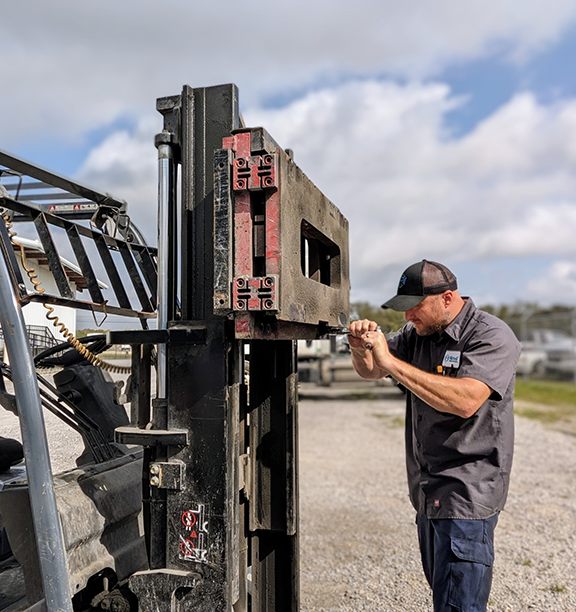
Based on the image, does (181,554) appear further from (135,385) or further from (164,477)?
(135,385)

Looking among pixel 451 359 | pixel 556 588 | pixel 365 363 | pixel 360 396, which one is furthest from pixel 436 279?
pixel 360 396

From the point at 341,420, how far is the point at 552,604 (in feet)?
29.6

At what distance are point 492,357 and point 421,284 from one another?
1.57 ft

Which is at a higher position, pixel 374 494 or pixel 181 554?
pixel 181 554

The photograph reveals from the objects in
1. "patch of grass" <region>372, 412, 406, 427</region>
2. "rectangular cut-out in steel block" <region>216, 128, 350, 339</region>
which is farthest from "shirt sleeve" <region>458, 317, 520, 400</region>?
"patch of grass" <region>372, 412, 406, 427</region>

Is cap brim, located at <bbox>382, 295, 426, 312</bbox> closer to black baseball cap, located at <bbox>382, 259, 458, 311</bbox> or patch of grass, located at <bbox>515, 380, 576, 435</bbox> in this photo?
black baseball cap, located at <bbox>382, 259, 458, 311</bbox>

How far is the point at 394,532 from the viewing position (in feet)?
18.1

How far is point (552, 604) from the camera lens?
156 inches

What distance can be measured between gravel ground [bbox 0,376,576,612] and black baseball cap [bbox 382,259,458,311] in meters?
1.67

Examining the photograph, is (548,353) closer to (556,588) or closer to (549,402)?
(549,402)

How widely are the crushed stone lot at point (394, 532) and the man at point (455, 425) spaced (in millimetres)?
1448

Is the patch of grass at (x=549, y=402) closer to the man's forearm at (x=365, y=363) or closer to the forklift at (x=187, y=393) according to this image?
the man's forearm at (x=365, y=363)

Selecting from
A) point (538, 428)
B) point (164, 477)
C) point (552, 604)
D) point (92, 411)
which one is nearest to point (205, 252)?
point (164, 477)

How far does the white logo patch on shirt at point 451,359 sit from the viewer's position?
2.78 metres
